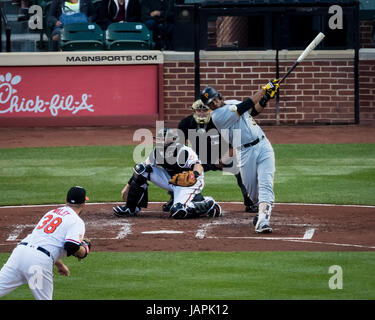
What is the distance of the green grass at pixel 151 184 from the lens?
1498 cm

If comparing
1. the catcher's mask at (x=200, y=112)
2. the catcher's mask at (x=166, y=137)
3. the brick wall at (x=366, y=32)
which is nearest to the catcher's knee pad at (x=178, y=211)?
the catcher's mask at (x=166, y=137)

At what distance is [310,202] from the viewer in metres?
14.3

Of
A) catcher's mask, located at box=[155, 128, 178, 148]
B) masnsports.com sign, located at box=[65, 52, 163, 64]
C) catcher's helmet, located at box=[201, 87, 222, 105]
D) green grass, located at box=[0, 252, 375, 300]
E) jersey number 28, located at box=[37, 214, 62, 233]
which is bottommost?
green grass, located at box=[0, 252, 375, 300]

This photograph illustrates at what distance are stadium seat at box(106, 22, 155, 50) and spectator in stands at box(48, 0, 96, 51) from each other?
874 millimetres

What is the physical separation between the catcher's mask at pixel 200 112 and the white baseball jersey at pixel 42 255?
18.6 feet

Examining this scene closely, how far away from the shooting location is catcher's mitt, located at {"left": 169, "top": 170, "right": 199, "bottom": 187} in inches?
497

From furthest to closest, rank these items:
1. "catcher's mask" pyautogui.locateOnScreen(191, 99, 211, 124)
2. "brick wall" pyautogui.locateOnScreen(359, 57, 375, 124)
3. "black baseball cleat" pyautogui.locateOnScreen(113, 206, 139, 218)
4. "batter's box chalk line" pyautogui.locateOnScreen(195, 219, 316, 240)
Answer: "brick wall" pyautogui.locateOnScreen(359, 57, 375, 124), "catcher's mask" pyautogui.locateOnScreen(191, 99, 211, 124), "black baseball cleat" pyautogui.locateOnScreen(113, 206, 139, 218), "batter's box chalk line" pyautogui.locateOnScreen(195, 219, 316, 240)

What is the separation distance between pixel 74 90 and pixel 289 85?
204 inches

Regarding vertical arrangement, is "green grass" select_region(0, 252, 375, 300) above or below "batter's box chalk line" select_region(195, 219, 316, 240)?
below

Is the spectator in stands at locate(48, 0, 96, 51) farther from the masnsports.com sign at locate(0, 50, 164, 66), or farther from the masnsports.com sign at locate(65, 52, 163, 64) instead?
the masnsports.com sign at locate(65, 52, 163, 64)

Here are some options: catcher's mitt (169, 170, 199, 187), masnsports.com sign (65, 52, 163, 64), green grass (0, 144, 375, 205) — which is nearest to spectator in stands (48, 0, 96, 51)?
masnsports.com sign (65, 52, 163, 64)

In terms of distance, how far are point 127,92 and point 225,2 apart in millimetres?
3205

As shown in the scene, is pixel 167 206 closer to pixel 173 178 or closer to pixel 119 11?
pixel 173 178
